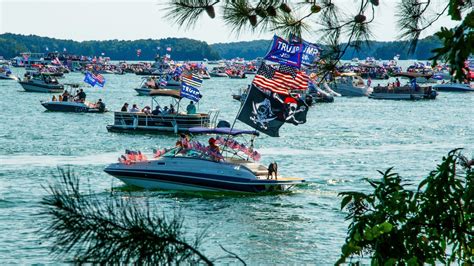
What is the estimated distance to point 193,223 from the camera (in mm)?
28922

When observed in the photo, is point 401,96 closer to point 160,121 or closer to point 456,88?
point 456,88

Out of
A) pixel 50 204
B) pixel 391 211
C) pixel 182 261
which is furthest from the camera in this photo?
pixel 391 211

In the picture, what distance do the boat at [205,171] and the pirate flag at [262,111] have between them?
720 millimetres

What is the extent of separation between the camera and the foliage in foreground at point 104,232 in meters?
5.82

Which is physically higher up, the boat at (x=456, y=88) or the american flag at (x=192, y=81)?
the american flag at (x=192, y=81)

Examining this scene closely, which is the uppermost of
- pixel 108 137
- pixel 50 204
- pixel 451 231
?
pixel 50 204

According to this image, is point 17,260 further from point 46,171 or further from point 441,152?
point 441,152

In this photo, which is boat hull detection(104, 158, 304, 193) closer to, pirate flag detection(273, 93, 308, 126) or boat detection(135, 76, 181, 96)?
pirate flag detection(273, 93, 308, 126)

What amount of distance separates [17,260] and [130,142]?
3081cm

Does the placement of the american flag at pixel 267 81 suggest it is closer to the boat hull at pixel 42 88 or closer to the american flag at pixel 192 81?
the american flag at pixel 192 81

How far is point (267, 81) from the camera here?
32656 mm

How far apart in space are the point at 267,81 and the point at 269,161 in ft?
46.6

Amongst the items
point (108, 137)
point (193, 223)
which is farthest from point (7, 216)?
point (108, 137)

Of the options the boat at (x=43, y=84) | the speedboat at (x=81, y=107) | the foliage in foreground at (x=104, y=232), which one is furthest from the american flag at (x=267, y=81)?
the boat at (x=43, y=84)
